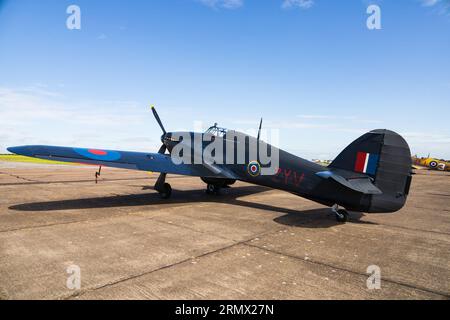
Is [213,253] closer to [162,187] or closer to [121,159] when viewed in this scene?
[121,159]

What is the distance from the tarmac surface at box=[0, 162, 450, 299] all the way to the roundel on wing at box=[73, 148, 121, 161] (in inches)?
69.0

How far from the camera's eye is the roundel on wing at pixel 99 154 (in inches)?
421

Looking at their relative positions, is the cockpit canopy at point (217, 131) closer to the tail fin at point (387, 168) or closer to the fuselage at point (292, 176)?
the fuselage at point (292, 176)

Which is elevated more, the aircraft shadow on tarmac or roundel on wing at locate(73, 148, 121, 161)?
roundel on wing at locate(73, 148, 121, 161)

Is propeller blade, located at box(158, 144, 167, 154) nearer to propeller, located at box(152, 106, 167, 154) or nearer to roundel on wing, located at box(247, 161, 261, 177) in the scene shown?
propeller, located at box(152, 106, 167, 154)

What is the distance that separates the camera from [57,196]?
1245 centimetres

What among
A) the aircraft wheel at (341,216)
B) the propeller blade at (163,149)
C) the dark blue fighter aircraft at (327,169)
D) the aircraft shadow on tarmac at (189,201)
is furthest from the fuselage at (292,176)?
the propeller blade at (163,149)

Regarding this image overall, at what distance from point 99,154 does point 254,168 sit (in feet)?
19.3

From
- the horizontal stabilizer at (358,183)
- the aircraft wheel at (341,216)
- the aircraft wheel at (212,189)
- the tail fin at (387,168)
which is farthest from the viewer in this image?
the aircraft wheel at (212,189)

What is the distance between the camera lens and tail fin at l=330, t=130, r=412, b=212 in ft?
27.3

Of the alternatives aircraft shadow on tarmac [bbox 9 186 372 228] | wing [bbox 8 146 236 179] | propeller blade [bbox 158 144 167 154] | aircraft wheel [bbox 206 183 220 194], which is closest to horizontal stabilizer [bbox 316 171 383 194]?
aircraft shadow on tarmac [bbox 9 186 372 228]

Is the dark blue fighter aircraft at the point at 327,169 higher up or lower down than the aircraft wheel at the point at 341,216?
higher up
